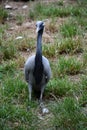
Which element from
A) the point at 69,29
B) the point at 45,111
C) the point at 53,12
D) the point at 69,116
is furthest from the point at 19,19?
the point at 69,116

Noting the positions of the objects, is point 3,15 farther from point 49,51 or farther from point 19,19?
point 49,51

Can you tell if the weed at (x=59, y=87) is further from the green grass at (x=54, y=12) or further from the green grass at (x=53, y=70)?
the green grass at (x=54, y=12)

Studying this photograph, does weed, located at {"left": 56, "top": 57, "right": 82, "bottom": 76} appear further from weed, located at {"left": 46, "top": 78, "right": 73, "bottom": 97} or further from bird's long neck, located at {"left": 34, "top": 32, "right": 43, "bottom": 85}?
bird's long neck, located at {"left": 34, "top": 32, "right": 43, "bottom": 85}

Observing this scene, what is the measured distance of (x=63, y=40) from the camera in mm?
7133

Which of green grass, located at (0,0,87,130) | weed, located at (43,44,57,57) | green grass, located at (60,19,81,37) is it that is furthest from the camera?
green grass, located at (60,19,81,37)

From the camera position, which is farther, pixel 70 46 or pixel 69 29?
pixel 69 29

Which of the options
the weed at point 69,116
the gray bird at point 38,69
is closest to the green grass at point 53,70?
the weed at point 69,116

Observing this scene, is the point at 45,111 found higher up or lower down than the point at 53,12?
lower down

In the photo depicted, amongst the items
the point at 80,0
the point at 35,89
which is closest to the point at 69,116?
the point at 35,89

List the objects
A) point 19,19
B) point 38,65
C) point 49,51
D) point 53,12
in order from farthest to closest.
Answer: point 53,12, point 19,19, point 49,51, point 38,65

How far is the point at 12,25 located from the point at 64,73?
2452 mm

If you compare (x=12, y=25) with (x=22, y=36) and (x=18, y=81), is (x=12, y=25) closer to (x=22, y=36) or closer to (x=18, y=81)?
(x=22, y=36)

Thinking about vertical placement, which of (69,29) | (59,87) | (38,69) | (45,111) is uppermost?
(38,69)

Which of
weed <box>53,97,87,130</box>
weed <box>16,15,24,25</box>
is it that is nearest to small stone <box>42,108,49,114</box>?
weed <box>53,97,87,130</box>
